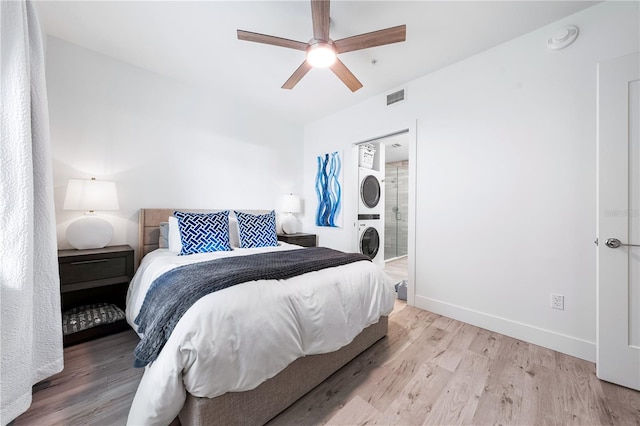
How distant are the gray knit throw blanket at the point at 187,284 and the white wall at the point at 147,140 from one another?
1547 mm

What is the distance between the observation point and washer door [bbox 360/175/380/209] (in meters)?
3.73

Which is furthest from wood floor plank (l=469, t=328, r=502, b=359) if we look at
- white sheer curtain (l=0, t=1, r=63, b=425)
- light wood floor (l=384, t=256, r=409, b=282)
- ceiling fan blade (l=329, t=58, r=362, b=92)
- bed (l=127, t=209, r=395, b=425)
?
white sheer curtain (l=0, t=1, r=63, b=425)

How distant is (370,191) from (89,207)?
11.3ft

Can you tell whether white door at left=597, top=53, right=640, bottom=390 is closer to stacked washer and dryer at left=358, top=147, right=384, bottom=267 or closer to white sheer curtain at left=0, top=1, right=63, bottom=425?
stacked washer and dryer at left=358, top=147, right=384, bottom=267

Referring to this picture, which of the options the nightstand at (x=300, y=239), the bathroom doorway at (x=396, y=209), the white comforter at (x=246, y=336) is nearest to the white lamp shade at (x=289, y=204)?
the nightstand at (x=300, y=239)

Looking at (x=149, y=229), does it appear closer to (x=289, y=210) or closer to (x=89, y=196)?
(x=89, y=196)

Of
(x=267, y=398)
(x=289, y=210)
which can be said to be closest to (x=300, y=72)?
(x=289, y=210)

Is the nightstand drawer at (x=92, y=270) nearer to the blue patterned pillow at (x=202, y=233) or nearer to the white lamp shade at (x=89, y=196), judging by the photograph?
the white lamp shade at (x=89, y=196)

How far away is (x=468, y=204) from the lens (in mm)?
2352

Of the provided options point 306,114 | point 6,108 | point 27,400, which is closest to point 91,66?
point 6,108

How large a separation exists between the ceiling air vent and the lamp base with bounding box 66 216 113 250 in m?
3.39

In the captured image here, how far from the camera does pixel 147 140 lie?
8.67 feet

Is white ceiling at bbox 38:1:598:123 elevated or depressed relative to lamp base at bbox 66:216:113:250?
elevated

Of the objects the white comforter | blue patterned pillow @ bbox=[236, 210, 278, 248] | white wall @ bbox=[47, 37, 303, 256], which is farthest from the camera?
blue patterned pillow @ bbox=[236, 210, 278, 248]
